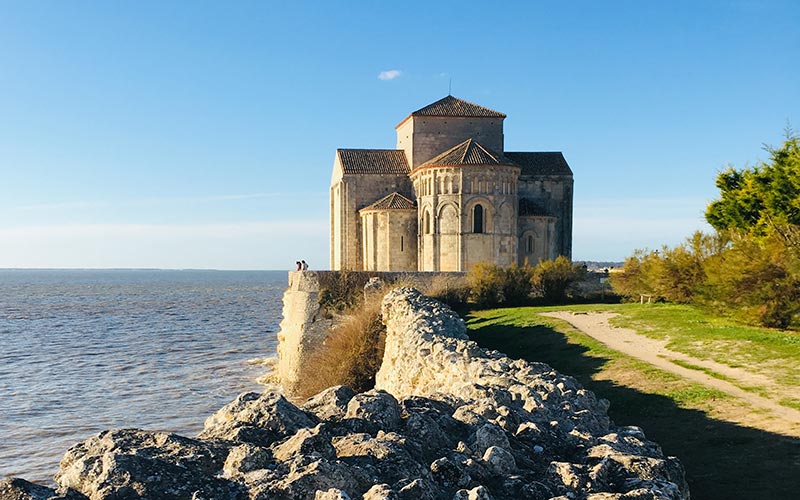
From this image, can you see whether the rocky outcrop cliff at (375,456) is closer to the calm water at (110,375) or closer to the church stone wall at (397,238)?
the calm water at (110,375)

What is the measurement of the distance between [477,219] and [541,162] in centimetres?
810

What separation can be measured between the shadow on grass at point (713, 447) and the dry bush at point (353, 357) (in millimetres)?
6677

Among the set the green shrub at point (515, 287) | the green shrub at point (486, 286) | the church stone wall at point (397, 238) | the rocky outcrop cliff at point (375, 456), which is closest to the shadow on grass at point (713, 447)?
the rocky outcrop cliff at point (375, 456)

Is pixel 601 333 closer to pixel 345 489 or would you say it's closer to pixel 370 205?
pixel 345 489

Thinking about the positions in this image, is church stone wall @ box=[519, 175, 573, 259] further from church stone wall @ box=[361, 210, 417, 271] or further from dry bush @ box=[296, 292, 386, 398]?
dry bush @ box=[296, 292, 386, 398]

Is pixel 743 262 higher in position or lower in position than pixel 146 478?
higher

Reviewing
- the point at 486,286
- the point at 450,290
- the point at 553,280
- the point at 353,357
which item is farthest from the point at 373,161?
the point at 353,357

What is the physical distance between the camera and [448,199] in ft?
111

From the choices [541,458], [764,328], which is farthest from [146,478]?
[764,328]

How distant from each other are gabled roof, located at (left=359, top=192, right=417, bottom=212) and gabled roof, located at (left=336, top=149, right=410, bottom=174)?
2.28 m

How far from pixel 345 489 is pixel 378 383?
1183 cm

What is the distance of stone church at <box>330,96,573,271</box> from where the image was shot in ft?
111

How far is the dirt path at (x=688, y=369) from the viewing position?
9844 mm

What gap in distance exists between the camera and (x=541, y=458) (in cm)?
519
